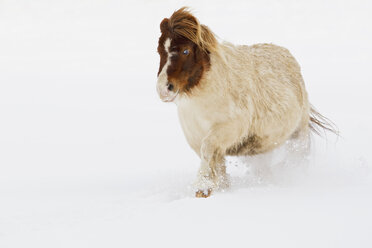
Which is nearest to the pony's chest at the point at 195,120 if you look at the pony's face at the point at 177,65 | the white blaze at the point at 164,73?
the pony's face at the point at 177,65

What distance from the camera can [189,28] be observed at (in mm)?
→ 4633

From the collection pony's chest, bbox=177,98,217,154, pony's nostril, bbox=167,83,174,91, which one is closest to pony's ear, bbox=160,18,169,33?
pony's nostril, bbox=167,83,174,91

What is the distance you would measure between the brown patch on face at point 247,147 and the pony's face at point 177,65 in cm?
94

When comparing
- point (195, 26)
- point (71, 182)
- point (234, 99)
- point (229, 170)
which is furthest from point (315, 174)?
point (71, 182)

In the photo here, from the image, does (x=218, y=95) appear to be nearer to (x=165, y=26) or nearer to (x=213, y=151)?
(x=213, y=151)

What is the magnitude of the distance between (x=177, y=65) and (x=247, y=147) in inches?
54.0

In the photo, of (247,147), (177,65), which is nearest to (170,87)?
(177,65)

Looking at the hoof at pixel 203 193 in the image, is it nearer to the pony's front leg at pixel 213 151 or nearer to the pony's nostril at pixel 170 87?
the pony's front leg at pixel 213 151

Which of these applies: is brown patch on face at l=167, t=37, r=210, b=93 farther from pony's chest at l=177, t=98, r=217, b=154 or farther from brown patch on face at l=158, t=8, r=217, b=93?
pony's chest at l=177, t=98, r=217, b=154

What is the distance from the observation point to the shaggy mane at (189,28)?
463cm

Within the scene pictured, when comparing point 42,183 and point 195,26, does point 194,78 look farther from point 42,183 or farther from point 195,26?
point 42,183

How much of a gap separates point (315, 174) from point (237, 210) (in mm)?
2429

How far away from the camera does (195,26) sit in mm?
4648

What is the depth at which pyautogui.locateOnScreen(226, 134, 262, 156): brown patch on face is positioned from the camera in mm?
5215
